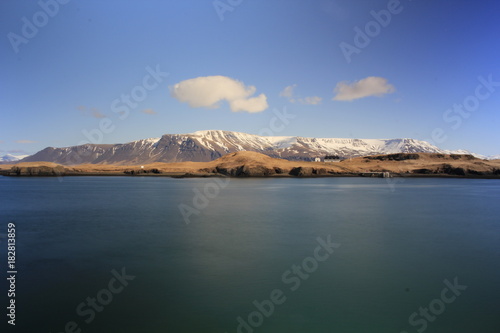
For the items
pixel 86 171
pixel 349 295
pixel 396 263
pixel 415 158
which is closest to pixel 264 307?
pixel 349 295

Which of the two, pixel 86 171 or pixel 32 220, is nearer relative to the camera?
pixel 32 220

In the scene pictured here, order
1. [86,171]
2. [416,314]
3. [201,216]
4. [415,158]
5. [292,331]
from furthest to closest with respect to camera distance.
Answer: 1. [86,171]
2. [415,158]
3. [201,216]
4. [416,314]
5. [292,331]

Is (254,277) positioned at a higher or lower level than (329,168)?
lower

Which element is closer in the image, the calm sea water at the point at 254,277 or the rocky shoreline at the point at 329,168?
the calm sea water at the point at 254,277

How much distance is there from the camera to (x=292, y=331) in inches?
404

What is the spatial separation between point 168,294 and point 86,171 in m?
175

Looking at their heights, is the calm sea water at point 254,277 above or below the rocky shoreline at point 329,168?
below

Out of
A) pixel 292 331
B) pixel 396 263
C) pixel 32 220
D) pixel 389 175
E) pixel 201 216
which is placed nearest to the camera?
pixel 292 331

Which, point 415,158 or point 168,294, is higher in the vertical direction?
point 415,158

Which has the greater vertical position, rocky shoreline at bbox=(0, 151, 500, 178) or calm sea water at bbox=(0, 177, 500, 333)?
rocky shoreline at bbox=(0, 151, 500, 178)

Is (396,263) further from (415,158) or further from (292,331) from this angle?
(415,158)

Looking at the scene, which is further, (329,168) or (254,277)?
(329,168)

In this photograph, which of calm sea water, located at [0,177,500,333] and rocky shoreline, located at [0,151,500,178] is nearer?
calm sea water, located at [0,177,500,333]

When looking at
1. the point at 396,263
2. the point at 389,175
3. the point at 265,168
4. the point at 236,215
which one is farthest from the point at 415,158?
the point at 396,263
